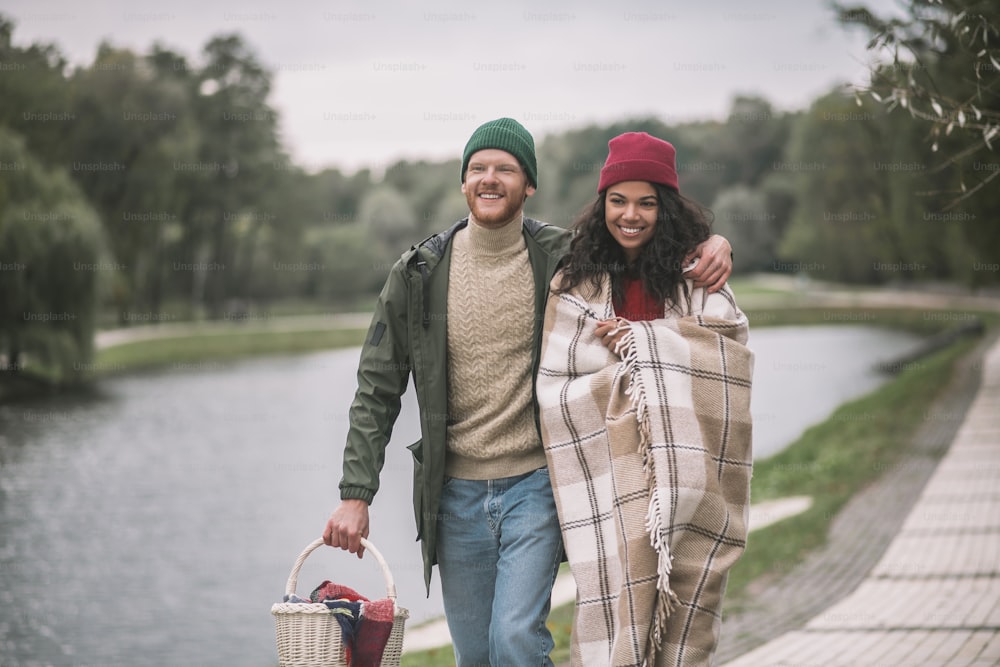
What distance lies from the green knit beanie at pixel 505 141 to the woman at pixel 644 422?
308 millimetres

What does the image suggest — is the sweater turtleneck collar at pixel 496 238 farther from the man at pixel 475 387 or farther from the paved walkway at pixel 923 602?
the paved walkway at pixel 923 602

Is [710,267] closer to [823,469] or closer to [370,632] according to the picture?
[370,632]

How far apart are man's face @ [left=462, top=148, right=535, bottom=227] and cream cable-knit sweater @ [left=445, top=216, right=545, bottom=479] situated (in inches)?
2.7

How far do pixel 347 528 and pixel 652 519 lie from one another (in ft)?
3.05

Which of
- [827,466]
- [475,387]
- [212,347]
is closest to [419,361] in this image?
[475,387]

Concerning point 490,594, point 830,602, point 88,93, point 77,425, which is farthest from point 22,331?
point 490,594

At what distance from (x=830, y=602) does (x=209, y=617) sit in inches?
201

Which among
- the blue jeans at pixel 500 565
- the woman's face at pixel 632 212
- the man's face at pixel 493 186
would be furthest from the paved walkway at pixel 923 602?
the man's face at pixel 493 186

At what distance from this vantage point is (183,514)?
14055 mm

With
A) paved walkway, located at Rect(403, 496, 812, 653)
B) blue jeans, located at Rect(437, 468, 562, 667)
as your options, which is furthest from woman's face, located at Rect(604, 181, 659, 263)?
paved walkway, located at Rect(403, 496, 812, 653)

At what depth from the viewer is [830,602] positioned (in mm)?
7613

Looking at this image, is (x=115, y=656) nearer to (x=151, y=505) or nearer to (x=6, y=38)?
(x=151, y=505)

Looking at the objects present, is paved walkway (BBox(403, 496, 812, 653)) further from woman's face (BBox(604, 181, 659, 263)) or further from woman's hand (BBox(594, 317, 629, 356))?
woman's face (BBox(604, 181, 659, 263))

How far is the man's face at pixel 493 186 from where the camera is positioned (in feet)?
12.5
